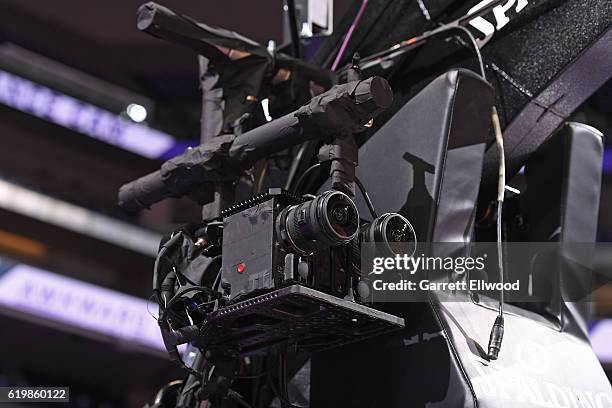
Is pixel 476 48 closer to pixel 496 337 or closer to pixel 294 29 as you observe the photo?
pixel 294 29

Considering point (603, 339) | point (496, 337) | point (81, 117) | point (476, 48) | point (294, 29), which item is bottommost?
point (496, 337)

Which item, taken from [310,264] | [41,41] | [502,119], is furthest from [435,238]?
[41,41]

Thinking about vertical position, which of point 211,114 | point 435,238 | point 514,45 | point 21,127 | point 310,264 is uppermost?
point 21,127

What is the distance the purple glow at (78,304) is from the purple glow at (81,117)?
1.14 meters

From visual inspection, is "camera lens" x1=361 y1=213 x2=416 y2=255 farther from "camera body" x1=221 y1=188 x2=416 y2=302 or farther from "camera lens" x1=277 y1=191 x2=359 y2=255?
"camera lens" x1=277 y1=191 x2=359 y2=255

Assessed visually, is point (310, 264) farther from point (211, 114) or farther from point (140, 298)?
point (140, 298)

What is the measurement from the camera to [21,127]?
725 centimetres

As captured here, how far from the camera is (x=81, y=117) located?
7.03 m

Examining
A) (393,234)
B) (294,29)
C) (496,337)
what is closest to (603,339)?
(294,29)

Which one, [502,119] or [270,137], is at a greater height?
[502,119]

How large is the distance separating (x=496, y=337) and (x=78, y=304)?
5330mm

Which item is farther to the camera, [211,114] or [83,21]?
[83,21]

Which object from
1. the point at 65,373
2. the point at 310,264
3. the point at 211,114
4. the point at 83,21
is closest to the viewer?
the point at 310,264

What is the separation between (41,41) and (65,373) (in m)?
3.01
